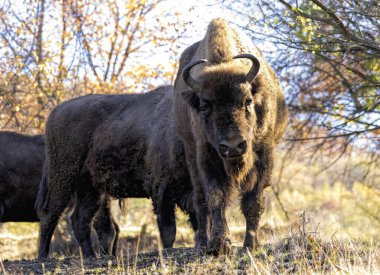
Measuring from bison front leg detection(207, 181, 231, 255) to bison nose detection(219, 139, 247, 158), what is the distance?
2.20 ft

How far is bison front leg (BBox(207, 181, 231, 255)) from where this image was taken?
584 cm

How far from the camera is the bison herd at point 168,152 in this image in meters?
6.17

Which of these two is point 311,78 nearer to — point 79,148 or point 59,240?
point 79,148

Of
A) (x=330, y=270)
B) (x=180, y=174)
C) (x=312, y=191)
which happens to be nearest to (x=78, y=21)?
(x=180, y=174)

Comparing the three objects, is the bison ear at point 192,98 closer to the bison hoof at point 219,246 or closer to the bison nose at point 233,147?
the bison nose at point 233,147

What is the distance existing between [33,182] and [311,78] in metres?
5.21

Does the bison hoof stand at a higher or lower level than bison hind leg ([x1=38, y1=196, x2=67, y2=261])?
lower

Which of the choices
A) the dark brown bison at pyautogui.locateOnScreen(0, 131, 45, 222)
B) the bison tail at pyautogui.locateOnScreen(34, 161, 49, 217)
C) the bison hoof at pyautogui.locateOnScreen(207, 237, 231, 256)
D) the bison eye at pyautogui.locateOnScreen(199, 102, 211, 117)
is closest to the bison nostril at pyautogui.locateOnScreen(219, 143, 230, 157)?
the bison eye at pyautogui.locateOnScreen(199, 102, 211, 117)

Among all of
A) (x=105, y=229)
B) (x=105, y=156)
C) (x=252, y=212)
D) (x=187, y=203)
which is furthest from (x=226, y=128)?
(x=105, y=229)

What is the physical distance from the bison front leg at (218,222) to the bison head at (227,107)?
0.93 ft

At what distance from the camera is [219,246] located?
5.83 m

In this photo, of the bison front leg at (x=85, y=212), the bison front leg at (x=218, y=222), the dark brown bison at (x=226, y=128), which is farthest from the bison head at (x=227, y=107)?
the bison front leg at (x=85, y=212)

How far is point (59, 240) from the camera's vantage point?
13.1 meters

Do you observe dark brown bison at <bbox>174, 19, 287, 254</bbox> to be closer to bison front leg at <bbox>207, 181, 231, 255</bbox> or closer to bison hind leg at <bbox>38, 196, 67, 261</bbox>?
bison front leg at <bbox>207, 181, 231, 255</bbox>
